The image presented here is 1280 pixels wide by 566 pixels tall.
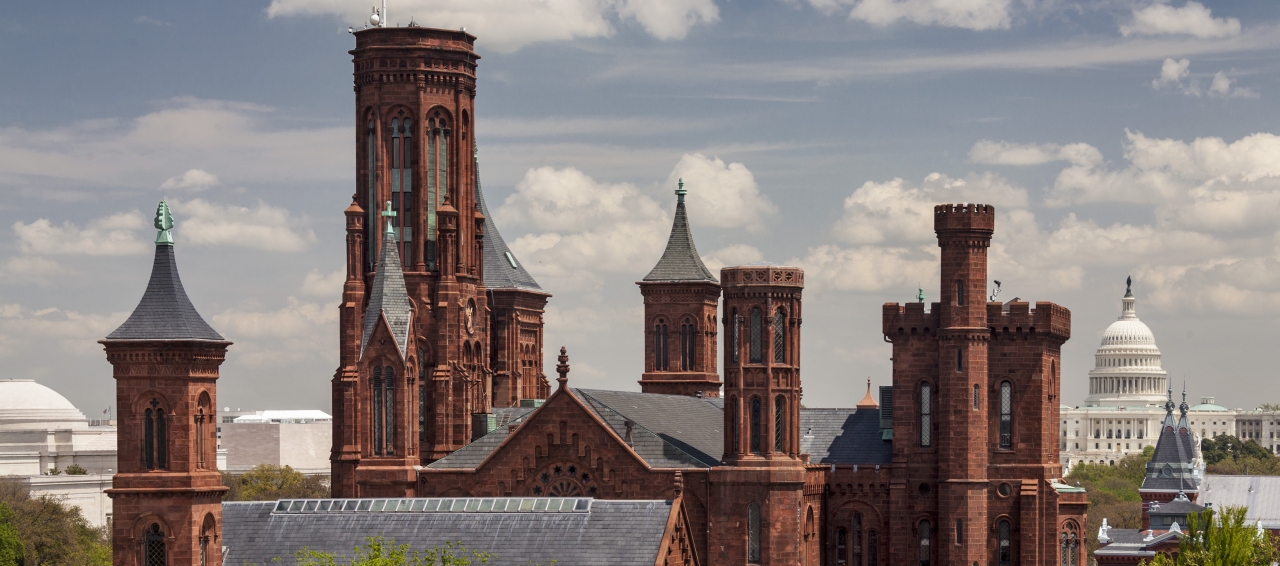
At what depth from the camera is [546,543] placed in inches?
3000

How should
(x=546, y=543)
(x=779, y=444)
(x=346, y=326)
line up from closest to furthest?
(x=546, y=543), (x=779, y=444), (x=346, y=326)

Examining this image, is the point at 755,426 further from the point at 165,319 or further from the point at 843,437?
the point at 165,319

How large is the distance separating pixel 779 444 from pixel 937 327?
14891 mm

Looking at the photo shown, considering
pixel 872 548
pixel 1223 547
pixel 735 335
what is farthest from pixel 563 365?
pixel 1223 547

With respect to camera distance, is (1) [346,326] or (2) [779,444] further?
(1) [346,326]

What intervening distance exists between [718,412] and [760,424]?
72.9 ft

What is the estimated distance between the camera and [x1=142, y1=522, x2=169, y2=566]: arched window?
71.4 meters

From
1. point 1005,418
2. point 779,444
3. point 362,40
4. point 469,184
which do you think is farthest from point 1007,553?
Result: point 362,40

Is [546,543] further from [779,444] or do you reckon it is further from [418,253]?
[418,253]

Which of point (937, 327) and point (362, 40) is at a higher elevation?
point (362, 40)

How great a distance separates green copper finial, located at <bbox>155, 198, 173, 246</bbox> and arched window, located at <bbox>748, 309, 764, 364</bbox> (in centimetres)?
2639

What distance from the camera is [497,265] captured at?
383 ft

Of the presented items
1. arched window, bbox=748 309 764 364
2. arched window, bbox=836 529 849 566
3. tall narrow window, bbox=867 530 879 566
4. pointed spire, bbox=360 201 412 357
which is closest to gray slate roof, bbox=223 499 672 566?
arched window, bbox=748 309 764 364

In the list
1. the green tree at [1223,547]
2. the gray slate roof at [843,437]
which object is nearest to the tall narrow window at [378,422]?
the gray slate roof at [843,437]
